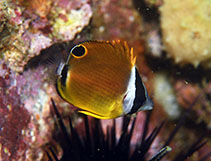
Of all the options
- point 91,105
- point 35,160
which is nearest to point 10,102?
point 35,160

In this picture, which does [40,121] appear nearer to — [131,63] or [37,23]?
[37,23]

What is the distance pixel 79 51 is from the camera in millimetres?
1450

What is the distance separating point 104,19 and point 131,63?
1846 mm

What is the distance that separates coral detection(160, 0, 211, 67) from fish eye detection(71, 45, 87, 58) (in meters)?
1.73

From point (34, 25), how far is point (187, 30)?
1.81 metres

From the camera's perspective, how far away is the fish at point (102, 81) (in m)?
1.47

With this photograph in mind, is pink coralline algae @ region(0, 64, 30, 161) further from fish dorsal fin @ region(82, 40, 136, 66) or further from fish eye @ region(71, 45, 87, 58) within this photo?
fish dorsal fin @ region(82, 40, 136, 66)

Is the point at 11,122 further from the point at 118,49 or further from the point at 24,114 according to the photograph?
the point at 118,49

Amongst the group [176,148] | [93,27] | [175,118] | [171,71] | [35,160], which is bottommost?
[176,148]

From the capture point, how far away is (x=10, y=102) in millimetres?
2236

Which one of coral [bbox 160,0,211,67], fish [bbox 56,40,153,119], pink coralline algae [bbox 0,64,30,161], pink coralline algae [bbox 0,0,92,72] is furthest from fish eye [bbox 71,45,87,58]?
coral [bbox 160,0,211,67]

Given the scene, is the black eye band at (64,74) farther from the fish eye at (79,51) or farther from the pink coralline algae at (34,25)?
the pink coralline algae at (34,25)

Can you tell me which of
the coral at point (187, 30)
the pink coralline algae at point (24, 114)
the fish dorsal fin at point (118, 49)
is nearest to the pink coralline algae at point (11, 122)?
the pink coralline algae at point (24, 114)

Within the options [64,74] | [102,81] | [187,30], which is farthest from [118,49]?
[187,30]
